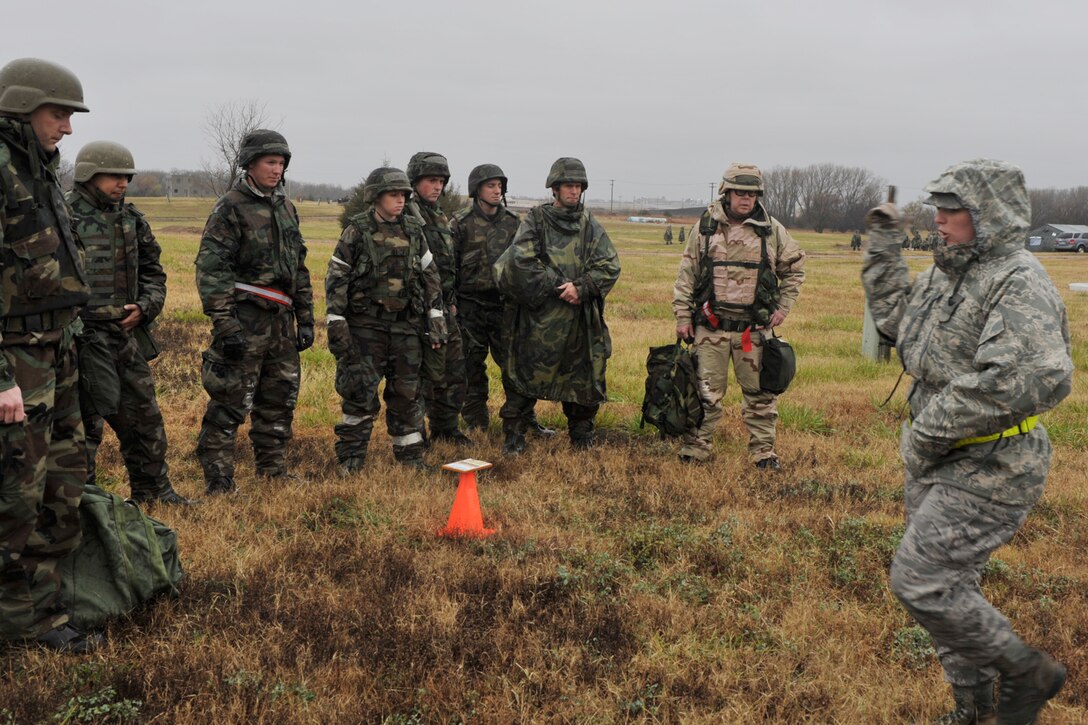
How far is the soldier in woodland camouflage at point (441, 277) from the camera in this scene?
718cm

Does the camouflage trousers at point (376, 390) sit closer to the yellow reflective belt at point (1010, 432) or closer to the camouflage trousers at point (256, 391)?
the camouflage trousers at point (256, 391)

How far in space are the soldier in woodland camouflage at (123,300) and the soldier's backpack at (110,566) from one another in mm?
1084

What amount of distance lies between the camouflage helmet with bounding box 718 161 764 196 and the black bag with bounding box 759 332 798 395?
1225 mm

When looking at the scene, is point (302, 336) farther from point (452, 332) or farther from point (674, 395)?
point (674, 395)

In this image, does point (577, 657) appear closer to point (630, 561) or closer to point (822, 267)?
point (630, 561)

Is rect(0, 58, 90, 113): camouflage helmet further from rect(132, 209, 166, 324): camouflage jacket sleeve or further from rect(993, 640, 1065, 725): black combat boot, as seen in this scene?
rect(993, 640, 1065, 725): black combat boot

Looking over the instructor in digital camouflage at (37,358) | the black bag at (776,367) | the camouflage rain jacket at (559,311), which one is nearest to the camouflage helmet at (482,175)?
the camouflage rain jacket at (559,311)

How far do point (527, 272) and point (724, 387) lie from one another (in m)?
1.91

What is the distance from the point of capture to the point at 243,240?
573 centimetres

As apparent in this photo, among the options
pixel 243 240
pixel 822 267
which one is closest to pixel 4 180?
pixel 243 240

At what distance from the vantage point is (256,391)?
20.0 ft

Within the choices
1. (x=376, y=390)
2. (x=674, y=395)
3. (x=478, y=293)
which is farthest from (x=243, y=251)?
(x=674, y=395)

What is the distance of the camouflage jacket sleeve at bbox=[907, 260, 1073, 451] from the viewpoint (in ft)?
9.50

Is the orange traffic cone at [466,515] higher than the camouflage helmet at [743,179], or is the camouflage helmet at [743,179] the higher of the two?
the camouflage helmet at [743,179]
